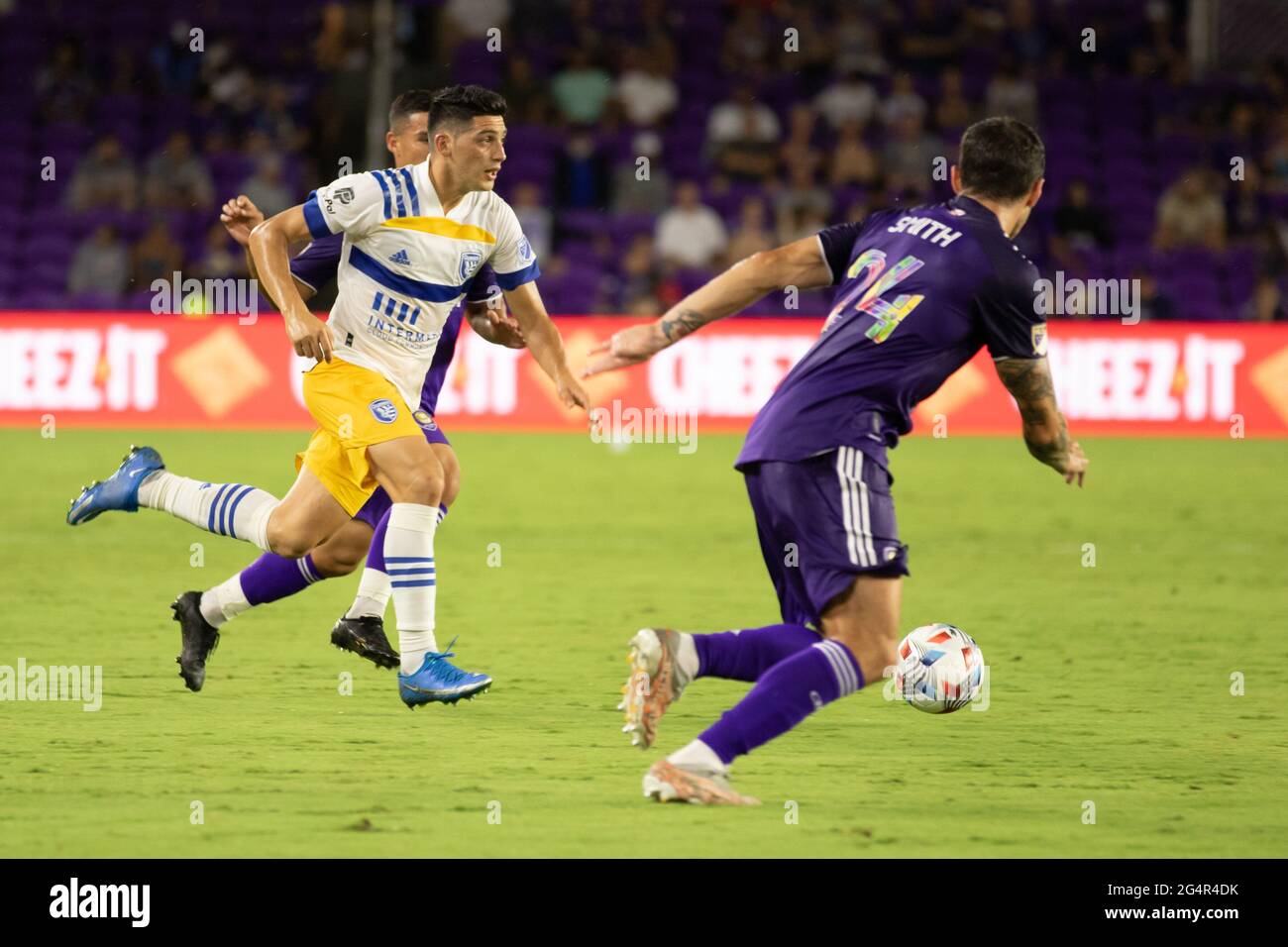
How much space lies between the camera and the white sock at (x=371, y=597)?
22.9 ft

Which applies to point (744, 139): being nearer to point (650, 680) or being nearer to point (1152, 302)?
point (1152, 302)

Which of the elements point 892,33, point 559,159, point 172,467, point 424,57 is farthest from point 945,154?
point 172,467

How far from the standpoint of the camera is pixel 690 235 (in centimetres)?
1848

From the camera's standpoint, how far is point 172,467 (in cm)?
1288

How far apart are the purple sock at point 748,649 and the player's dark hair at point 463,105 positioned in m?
2.03

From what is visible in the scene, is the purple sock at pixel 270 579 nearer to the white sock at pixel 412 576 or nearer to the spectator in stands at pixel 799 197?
the white sock at pixel 412 576

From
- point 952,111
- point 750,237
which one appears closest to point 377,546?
point 750,237

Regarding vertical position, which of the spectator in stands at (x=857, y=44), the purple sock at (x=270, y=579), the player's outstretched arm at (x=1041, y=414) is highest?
the spectator in stands at (x=857, y=44)

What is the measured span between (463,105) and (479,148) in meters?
0.15

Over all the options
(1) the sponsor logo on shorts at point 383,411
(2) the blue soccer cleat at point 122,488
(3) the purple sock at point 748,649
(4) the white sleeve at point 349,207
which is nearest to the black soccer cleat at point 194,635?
(2) the blue soccer cleat at point 122,488

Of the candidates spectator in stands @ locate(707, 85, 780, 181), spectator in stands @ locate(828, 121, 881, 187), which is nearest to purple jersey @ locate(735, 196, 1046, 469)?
spectator in stands @ locate(828, 121, 881, 187)

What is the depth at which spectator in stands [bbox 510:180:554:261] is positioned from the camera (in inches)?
709

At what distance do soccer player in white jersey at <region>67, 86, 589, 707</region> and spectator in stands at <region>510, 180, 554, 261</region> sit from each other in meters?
11.3

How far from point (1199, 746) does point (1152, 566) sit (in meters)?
4.27
